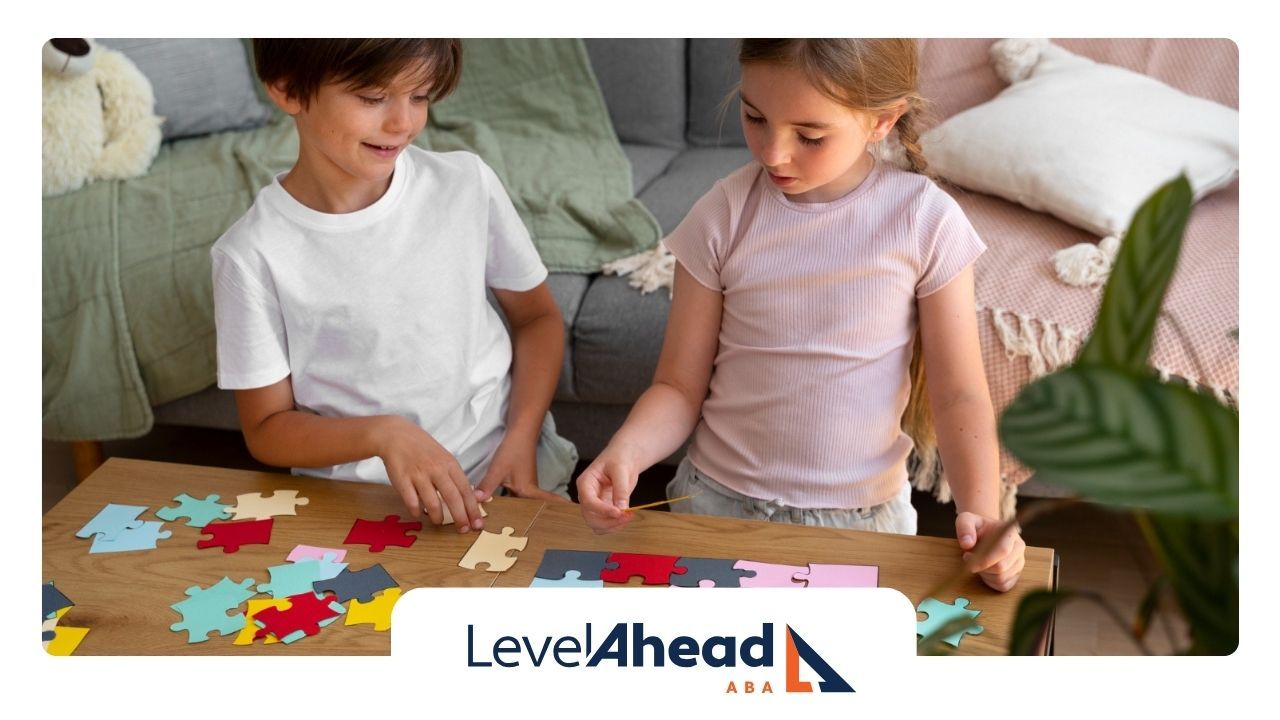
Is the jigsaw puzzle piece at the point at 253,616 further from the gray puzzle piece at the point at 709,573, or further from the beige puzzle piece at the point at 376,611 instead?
the gray puzzle piece at the point at 709,573

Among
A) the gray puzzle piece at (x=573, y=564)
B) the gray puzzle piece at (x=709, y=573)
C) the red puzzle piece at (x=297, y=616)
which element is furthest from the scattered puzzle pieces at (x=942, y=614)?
the red puzzle piece at (x=297, y=616)

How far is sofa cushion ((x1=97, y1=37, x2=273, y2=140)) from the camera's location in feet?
5.48

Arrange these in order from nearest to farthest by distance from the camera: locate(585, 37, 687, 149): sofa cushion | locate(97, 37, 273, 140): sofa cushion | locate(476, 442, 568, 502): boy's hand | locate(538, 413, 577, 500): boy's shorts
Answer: locate(476, 442, 568, 502): boy's hand, locate(538, 413, 577, 500): boy's shorts, locate(585, 37, 687, 149): sofa cushion, locate(97, 37, 273, 140): sofa cushion

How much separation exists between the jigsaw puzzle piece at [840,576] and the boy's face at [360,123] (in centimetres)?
55

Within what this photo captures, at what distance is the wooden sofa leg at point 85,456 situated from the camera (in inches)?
58.4

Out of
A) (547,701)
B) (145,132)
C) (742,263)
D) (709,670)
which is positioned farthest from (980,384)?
(145,132)

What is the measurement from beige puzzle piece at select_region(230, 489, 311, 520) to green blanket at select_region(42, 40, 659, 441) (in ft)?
1.41

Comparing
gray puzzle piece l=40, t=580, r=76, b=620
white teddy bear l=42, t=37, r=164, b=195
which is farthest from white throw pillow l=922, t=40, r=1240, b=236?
white teddy bear l=42, t=37, r=164, b=195

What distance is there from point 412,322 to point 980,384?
0.57 m

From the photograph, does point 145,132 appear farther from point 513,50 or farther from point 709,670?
point 709,670

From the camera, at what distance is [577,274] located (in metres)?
1.37

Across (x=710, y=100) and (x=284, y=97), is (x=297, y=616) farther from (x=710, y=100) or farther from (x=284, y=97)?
(x=710, y=100)

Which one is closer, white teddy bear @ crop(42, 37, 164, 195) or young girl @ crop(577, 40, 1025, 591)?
young girl @ crop(577, 40, 1025, 591)

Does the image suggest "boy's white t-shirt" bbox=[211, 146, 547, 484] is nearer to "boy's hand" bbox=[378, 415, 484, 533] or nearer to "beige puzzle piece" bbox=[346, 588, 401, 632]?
"boy's hand" bbox=[378, 415, 484, 533]
